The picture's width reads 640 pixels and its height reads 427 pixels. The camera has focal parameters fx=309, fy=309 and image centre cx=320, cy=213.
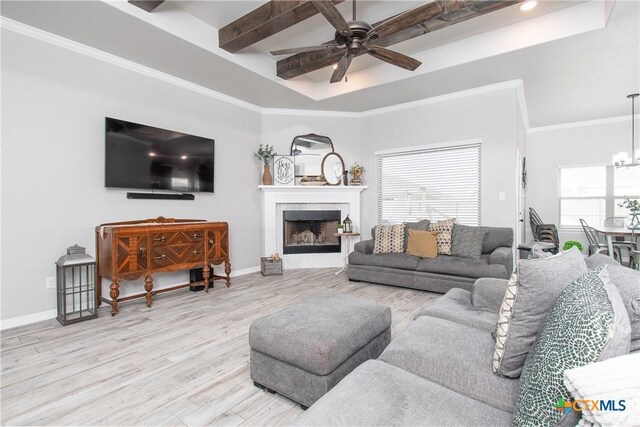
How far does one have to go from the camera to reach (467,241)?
410cm

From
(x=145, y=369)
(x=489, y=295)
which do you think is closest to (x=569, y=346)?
(x=489, y=295)

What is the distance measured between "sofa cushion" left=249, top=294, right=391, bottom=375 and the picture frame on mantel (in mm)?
3563

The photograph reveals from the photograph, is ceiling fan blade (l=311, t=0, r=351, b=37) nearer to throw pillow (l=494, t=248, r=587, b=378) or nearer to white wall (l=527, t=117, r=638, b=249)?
throw pillow (l=494, t=248, r=587, b=378)

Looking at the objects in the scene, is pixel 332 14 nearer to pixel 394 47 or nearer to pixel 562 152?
pixel 394 47

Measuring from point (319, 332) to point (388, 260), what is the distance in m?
2.78

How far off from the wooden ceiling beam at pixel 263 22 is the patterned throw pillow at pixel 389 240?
2.93 m

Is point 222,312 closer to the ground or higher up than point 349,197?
closer to the ground

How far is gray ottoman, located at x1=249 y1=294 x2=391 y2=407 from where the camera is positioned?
1588mm

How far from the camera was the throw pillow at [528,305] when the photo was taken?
45.4 inches

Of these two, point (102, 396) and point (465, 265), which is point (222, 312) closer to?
point (102, 396)

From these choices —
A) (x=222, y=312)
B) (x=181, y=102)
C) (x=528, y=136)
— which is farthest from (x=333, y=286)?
(x=528, y=136)

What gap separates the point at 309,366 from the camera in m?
1.59

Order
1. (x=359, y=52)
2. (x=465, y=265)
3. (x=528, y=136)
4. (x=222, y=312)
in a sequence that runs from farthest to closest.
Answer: (x=528, y=136) < (x=465, y=265) < (x=222, y=312) < (x=359, y=52)

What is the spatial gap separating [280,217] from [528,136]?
19.8 feet
